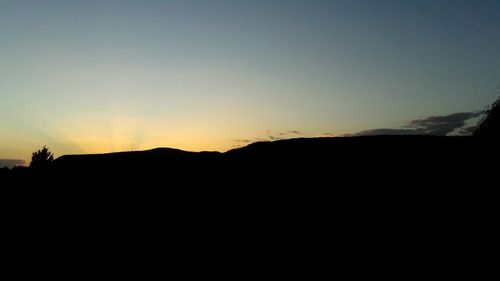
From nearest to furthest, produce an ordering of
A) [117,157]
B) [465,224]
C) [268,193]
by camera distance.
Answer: [465,224] < [268,193] < [117,157]

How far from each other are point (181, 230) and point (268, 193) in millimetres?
1840

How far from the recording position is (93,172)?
820 centimetres

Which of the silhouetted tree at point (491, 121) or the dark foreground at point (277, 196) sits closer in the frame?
the dark foreground at point (277, 196)

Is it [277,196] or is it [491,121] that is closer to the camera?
[277,196]

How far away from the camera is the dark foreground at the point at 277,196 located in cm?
633

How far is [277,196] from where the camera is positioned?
7270 mm

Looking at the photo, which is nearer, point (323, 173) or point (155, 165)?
point (323, 173)

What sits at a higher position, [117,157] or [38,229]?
[117,157]

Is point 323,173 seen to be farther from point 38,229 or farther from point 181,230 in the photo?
point 38,229

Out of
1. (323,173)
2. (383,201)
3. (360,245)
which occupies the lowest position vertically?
(360,245)

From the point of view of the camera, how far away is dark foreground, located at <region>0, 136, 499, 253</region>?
20.8ft

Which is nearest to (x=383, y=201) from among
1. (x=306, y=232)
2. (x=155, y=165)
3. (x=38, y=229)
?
(x=306, y=232)

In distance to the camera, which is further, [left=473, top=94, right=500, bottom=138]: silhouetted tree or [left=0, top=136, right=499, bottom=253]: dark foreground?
[left=473, top=94, right=500, bottom=138]: silhouetted tree

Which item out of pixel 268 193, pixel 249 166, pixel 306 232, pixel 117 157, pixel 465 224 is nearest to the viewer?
pixel 465 224
